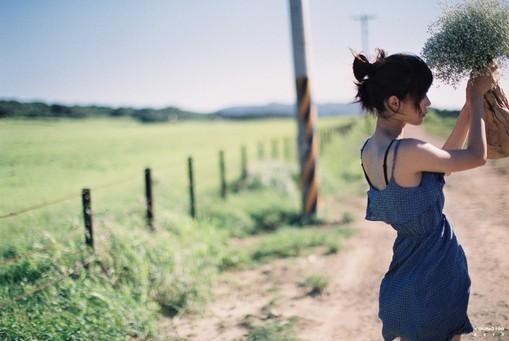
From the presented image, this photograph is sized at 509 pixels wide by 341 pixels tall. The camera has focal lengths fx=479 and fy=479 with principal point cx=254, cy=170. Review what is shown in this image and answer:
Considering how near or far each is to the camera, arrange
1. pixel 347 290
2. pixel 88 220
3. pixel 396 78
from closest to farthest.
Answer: pixel 396 78 → pixel 88 220 → pixel 347 290

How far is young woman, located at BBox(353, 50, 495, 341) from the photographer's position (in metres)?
1.83

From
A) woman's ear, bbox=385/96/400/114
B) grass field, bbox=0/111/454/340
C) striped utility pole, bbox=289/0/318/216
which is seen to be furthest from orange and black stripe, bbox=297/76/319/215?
woman's ear, bbox=385/96/400/114

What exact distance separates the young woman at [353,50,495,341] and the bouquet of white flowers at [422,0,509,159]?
0.09m

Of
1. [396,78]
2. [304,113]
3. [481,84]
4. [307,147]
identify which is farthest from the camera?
[307,147]

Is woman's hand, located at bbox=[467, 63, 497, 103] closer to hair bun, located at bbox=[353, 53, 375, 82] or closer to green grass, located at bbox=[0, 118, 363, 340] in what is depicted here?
hair bun, located at bbox=[353, 53, 375, 82]

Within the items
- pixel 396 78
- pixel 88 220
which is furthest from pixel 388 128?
pixel 88 220

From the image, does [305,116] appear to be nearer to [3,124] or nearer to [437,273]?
[3,124]

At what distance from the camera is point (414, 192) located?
1.87 m

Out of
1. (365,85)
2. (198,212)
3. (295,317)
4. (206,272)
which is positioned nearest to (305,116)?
(198,212)

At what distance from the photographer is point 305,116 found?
27.2 ft

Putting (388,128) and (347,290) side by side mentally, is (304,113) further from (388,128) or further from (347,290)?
(388,128)

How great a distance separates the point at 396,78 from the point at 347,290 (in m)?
3.40

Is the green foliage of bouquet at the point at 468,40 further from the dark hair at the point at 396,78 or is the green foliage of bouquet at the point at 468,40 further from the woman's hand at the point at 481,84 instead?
the dark hair at the point at 396,78

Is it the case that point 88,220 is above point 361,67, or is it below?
below
